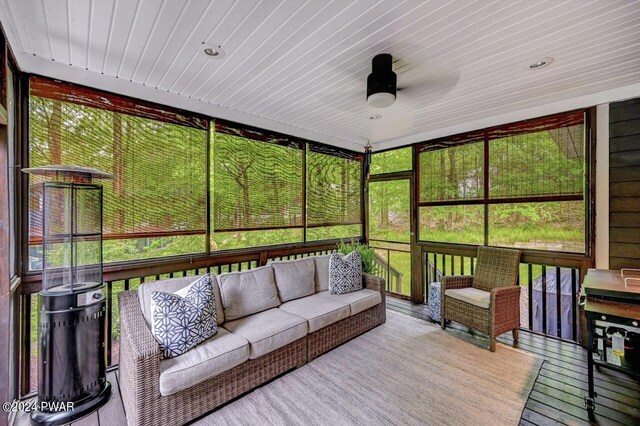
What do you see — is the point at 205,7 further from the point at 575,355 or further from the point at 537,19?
the point at 575,355

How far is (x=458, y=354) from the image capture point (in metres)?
3.01

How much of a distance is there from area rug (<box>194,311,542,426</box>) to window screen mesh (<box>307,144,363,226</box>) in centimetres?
222

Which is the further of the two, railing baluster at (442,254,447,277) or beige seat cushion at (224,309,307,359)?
railing baluster at (442,254,447,277)

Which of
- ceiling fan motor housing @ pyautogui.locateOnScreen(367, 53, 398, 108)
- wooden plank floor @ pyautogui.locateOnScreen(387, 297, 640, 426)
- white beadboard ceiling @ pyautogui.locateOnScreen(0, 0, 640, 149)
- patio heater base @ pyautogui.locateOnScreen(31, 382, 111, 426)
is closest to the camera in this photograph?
white beadboard ceiling @ pyautogui.locateOnScreen(0, 0, 640, 149)

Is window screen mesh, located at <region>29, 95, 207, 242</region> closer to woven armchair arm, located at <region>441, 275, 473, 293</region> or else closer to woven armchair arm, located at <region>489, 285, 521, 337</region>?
woven armchair arm, located at <region>441, 275, 473, 293</region>

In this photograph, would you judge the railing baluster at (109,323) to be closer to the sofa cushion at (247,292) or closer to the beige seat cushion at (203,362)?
the sofa cushion at (247,292)

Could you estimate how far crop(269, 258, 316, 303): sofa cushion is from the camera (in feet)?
10.8

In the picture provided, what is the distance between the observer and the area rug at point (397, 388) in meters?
2.09

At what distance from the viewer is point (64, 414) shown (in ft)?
6.55

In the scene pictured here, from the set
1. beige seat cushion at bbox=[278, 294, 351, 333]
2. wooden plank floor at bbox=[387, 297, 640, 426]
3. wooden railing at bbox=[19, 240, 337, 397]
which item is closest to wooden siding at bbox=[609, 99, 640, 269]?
wooden plank floor at bbox=[387, 297, 640, 426]

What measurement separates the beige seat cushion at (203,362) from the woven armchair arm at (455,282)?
2639mm

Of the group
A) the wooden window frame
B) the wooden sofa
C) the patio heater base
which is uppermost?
the wooden window frame

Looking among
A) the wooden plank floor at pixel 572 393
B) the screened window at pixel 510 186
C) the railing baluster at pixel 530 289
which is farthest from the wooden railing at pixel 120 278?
the railing baluster at pixel 530 289

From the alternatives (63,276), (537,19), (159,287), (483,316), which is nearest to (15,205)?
(63,276)
